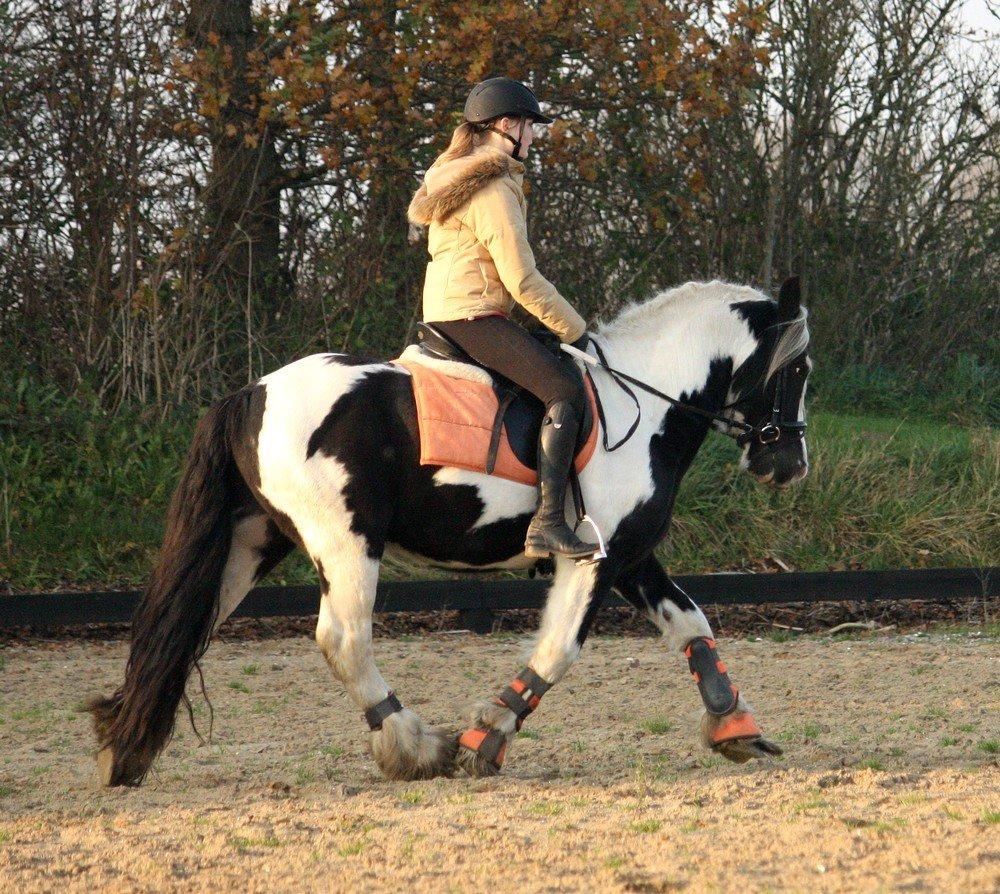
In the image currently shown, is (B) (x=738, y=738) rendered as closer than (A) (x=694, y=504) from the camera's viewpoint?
Yes

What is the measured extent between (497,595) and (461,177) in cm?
425

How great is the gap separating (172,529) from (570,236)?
7839 mm

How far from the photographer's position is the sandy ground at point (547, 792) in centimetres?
350

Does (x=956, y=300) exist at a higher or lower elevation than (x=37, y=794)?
higher

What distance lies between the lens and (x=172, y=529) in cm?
494

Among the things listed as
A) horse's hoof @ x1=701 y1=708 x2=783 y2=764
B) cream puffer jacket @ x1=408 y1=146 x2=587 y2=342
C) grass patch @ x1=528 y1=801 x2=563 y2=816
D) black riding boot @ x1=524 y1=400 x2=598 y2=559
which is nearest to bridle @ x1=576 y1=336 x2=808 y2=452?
cream puffer jacket @ x1=408 y1=146 x2=587 y2=342

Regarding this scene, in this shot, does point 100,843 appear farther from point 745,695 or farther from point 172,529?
point 745,695

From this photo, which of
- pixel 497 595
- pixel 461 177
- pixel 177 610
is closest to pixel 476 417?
pixel 461 177

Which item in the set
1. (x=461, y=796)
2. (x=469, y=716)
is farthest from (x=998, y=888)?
(x=469, y=716)

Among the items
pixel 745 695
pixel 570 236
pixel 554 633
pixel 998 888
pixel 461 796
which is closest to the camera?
pixel 998 888

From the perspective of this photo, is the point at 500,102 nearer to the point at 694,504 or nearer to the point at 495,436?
the point at 495,436

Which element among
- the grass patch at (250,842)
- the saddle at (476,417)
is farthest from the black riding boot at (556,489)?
the grass patch at (250,842)

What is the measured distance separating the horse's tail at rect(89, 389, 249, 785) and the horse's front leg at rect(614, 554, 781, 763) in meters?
1.55

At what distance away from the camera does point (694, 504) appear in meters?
10.4
